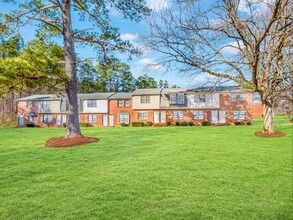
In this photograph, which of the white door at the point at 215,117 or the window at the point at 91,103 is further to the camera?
the window at the point at 91,103

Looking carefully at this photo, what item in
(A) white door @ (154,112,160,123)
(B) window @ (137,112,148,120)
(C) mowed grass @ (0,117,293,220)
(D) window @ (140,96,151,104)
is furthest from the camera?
(B) window @ (137,112,148,120)

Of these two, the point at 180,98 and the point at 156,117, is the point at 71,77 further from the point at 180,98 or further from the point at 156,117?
the point at 180,98

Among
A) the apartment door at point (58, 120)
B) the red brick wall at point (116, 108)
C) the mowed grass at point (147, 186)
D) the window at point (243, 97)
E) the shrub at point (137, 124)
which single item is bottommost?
the mowed grass at point (147, 186)

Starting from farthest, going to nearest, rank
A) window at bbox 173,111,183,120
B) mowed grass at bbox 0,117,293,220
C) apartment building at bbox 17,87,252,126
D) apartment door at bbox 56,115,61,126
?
apartment door at bbox 56,115,61,126 < window at bbox 173,111,183,120 < apartment building at bbox 17,87,252,126 < mowed grass at bbox 0,117,293,220

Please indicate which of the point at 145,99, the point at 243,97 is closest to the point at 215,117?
the point at 243,97

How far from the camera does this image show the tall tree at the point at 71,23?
1226 centimetres

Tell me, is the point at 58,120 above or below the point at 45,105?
below

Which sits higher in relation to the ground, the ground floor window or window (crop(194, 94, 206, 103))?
window (crop(194, 94, 206, 103))

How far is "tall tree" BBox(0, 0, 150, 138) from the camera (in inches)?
483

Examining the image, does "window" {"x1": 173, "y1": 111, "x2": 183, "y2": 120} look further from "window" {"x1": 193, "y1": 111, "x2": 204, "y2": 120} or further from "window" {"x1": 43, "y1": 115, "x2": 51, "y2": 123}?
"window" {"x1": 43, "y1": 115, "x2": 51, "y2": 123}

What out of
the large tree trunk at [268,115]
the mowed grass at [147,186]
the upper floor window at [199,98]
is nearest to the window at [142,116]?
the upper floor window at [199,98]

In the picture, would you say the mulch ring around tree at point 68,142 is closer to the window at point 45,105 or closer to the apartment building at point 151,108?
the apartment building at point 151,108

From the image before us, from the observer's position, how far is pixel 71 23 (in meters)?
12.8

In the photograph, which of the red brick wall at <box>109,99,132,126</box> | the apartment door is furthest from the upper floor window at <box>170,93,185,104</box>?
the apartment door
